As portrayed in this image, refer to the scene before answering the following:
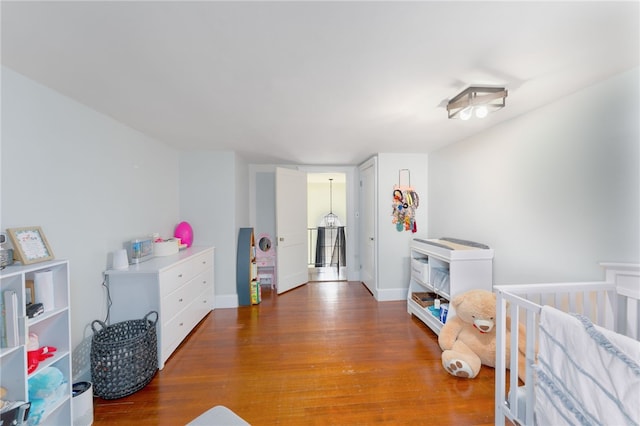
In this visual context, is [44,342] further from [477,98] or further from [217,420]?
[477,98]

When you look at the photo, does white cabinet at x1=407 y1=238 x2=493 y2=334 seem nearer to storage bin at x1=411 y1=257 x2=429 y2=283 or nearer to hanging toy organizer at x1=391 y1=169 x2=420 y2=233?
storage bin at x1=411 y1=257 x2=429 y2=283

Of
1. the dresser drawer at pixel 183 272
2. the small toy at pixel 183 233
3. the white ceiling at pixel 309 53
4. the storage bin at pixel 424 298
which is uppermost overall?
the white ceiling at pixel 309 53

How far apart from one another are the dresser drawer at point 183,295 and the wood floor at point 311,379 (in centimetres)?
40

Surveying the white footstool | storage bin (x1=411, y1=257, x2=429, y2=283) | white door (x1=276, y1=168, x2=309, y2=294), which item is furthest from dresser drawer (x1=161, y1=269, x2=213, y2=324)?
storage bin (x1=411, y1=257, x2=429, y2=283)

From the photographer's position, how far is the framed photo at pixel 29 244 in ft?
4.29

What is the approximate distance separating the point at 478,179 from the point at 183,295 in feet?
10.7

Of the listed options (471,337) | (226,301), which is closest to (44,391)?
(226,301)

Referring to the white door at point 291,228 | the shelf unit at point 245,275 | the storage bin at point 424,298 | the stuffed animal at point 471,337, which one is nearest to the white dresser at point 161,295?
the shelf unit at point 245,275

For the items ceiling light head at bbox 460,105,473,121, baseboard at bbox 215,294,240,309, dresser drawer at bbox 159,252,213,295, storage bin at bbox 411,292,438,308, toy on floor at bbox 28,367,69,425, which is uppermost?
ceiling light head at bbox 460,105,473,121

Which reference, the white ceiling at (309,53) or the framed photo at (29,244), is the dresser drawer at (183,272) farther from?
the white ceiling at (309,53)

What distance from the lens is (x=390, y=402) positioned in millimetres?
1718

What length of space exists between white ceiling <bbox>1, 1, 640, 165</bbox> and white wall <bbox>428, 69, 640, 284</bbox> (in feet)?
0.65

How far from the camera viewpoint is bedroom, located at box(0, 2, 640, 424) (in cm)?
145

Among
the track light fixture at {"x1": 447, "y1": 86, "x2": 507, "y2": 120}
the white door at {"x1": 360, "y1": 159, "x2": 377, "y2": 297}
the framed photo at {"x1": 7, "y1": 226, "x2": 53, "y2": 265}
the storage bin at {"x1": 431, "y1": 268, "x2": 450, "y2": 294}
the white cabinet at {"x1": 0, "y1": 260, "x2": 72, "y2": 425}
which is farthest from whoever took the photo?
the white door at {"x1": 360, "y1": 159, "x2": 377, "y2": 297}
